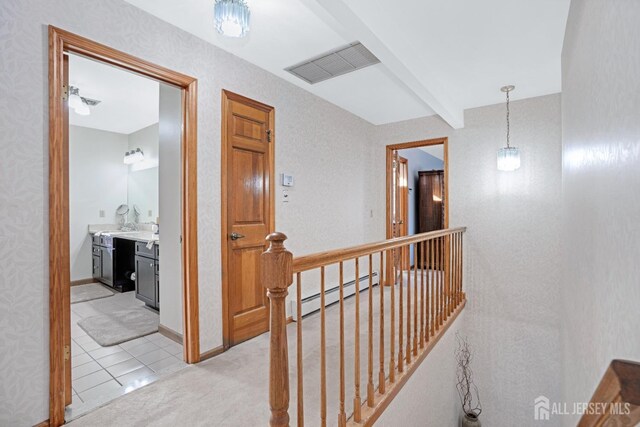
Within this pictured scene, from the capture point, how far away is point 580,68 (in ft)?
5.57

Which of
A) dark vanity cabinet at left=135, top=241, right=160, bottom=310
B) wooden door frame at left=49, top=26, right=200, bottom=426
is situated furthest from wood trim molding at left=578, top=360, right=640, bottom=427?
dark vanity cabinet at left=135, top=241, right=160, bottom=310

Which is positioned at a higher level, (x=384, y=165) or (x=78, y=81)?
(x=78, y=81)

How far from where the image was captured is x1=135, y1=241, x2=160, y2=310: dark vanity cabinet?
343 centimetres

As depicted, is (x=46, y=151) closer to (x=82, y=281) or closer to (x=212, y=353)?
(x=212, y=353)

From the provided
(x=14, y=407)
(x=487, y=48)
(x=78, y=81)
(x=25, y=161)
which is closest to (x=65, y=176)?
(x=25, y=161)

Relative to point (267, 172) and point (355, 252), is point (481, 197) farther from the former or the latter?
point (355, 252)

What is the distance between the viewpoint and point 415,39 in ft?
8.17

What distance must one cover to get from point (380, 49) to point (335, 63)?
2.38 feet

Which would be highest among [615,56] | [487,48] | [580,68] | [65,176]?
[487,48]

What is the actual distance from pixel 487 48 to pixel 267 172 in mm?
2185

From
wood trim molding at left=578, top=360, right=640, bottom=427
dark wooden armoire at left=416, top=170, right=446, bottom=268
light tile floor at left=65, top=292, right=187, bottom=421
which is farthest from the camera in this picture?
dark wooden armoire at left=416, top=170, right=446, bottom=268

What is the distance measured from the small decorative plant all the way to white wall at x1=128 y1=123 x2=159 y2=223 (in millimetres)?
4851

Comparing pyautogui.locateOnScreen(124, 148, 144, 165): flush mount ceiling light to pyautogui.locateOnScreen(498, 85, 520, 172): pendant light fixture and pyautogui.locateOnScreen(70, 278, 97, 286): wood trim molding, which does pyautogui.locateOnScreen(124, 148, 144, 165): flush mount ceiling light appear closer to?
pyautogui.locateOnScreen(70, 278, 97, 286): wood trim molding

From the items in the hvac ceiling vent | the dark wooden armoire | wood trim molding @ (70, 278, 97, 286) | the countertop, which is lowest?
wood trim molding @ (70, 278, 97, 286)
